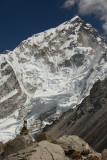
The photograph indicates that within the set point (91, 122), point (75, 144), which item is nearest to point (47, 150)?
point (75, 144)

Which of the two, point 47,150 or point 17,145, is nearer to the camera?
point 47,150

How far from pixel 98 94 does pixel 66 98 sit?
58.2 metres

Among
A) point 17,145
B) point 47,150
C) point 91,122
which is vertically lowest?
point 47,150

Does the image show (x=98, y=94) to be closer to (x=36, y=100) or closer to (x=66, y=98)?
(x=66, y=98)

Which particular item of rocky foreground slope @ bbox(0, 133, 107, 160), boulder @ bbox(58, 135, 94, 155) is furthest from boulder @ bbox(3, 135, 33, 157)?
boulder @ bbox(58, 135, 94, 155)

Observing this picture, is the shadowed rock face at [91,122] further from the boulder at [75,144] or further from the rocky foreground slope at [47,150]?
the rocky foreground slope at [47,150]

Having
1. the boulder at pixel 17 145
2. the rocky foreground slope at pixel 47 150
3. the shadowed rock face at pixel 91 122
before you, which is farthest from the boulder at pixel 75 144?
the shadowed rock face at pixel 91 122

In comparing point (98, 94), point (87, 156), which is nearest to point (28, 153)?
point (87, 156)

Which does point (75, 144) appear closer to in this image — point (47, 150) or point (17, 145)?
point (17, 145)

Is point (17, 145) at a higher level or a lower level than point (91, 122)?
lower

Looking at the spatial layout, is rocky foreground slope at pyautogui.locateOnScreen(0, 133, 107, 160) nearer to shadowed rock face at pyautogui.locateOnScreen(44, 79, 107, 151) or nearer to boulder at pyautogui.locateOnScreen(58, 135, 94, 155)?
boulder at pyautogui.locateOnScreen(58, 135, 94, 155)

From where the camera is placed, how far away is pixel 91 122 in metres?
84.2

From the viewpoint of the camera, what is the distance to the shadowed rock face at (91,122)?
67844 millimetres

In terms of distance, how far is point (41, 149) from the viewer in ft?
25.4
